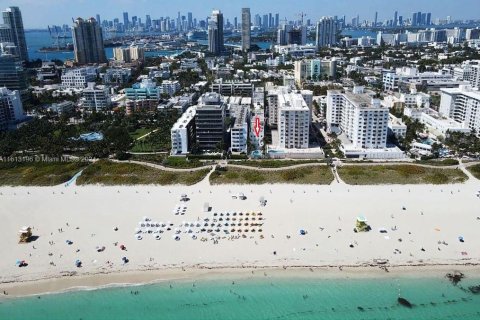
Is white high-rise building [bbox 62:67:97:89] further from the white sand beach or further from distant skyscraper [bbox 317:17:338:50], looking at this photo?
distant skyscraper [bbox 317:17:338:50]

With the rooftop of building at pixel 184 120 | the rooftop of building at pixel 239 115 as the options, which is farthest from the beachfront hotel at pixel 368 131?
the rooftop of building at pixel 184 120

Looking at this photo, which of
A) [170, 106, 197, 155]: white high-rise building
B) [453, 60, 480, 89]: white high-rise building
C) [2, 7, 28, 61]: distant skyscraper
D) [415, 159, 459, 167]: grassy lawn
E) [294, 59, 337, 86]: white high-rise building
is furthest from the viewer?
[2, 7, 28, 61]: distant skyscraper

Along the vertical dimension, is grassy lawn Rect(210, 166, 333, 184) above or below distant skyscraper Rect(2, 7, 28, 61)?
below

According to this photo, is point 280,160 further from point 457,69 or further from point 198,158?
point 457,69

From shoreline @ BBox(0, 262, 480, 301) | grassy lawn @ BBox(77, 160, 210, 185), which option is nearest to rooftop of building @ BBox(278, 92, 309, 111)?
grassy lawn @ BBox(77, 160, 210, 185)

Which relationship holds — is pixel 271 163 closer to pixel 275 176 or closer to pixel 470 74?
pixel 275 176

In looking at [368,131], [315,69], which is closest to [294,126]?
[368,131]
